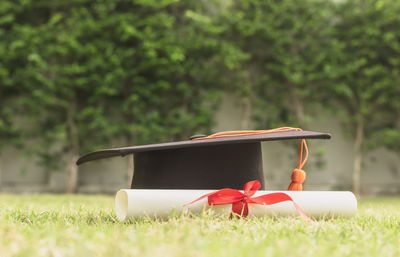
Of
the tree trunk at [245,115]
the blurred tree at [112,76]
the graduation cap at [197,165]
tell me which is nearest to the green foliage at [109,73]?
the blurred tree at [112,76]

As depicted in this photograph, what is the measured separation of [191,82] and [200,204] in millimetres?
4987

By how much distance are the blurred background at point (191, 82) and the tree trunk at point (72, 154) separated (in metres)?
0.02

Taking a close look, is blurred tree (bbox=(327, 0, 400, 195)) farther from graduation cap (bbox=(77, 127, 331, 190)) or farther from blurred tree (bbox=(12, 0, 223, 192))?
graduation cap (bbox=(77, 127, 331, 190))

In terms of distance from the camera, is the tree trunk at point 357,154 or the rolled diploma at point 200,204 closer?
the rolled diploma at point 200,204

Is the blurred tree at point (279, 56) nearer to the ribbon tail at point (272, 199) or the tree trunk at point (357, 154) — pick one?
the tree trunk at point (357, 154)

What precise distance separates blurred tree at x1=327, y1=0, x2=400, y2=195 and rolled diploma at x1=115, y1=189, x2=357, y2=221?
4633 mm

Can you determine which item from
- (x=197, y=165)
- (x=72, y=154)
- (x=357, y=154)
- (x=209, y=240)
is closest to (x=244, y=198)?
(x=197, y=165)

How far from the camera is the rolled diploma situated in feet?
5.10

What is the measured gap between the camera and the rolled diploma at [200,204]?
155 cm

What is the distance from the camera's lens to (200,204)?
1629 millimetres

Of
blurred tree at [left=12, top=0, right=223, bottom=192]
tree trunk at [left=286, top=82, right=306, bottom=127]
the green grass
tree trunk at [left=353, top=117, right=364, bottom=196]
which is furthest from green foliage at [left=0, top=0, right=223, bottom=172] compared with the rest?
the green grass

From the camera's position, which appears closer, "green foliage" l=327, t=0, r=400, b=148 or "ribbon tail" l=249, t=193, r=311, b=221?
"ribbon tail" l=249, t=193, r=311, b=221

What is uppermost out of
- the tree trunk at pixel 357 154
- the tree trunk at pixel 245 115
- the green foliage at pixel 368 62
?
the green foliage at pixel 368 62

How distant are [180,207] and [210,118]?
4625 millimetres
